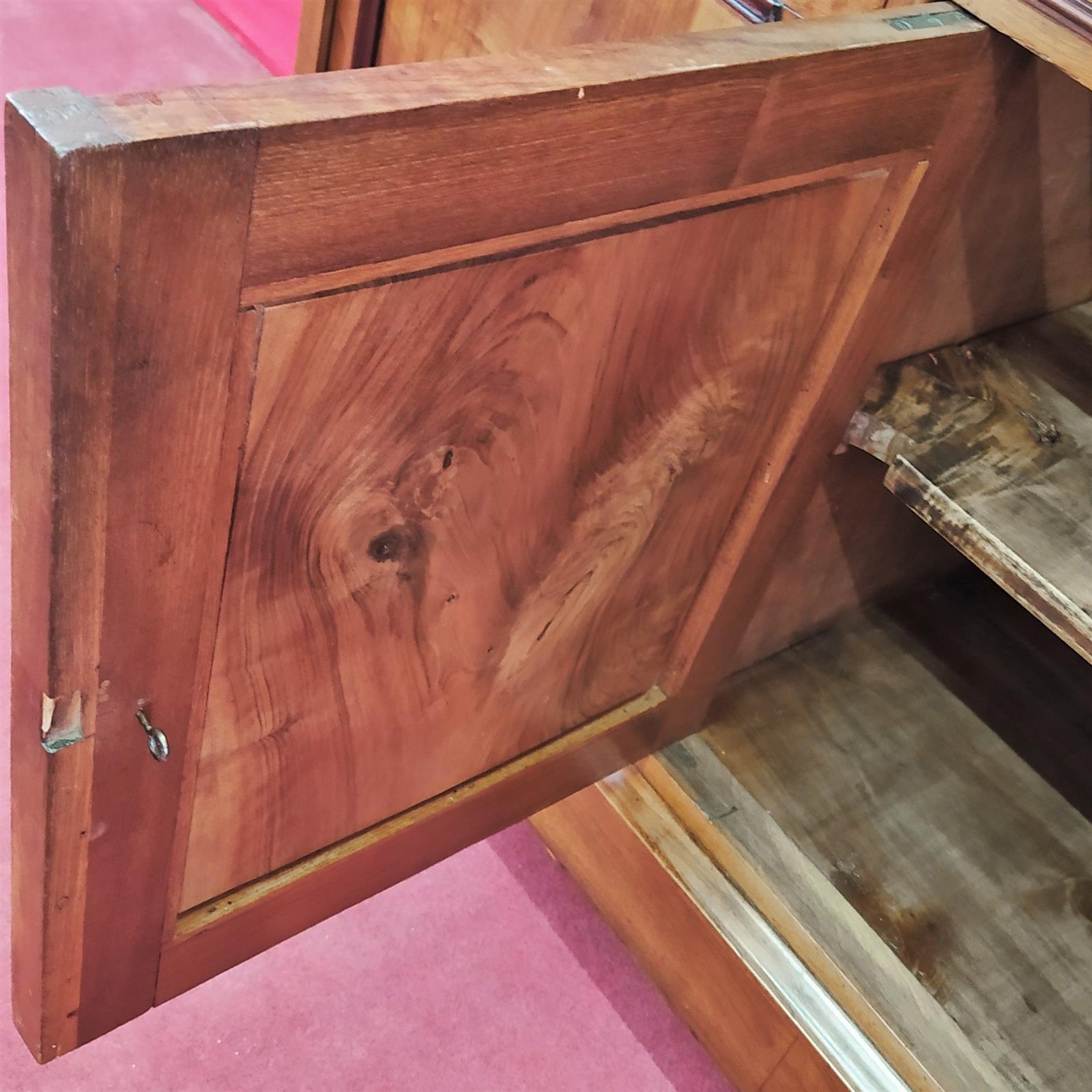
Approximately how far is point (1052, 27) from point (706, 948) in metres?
0.69

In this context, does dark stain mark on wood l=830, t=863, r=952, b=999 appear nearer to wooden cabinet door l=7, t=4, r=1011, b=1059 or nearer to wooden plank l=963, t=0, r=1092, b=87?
wooden cabinet door l=7, t=4, r=1011, b=1059

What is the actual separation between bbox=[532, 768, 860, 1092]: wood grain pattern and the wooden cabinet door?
20cm

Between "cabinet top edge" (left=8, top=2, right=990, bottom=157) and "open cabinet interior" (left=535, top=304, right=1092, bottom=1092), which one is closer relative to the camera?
"cabinet top edge" (left=8, top=2, right=990, bottom=157)

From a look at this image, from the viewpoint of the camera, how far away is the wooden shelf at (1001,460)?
2.30 ft

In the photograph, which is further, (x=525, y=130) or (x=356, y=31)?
(x=356, y=31)

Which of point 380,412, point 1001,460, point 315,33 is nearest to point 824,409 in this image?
point 1001,460

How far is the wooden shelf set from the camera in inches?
27.6

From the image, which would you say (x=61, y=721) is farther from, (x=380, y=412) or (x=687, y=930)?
(x=687, y=930)

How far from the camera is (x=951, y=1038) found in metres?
0.82

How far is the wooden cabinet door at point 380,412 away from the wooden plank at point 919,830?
252mm

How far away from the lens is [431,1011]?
1002 millimetres

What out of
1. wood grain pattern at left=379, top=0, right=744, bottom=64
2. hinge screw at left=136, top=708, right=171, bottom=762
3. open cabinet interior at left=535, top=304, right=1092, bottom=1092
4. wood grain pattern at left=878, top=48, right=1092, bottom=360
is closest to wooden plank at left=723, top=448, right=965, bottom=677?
open cabinet interior at left=535, top=304, right=1092, bottom=1092

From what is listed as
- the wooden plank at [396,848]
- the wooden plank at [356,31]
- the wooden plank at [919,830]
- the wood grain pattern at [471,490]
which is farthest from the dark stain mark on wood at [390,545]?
the wooden plank at [356,31]

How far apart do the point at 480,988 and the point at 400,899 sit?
0.35 ft
